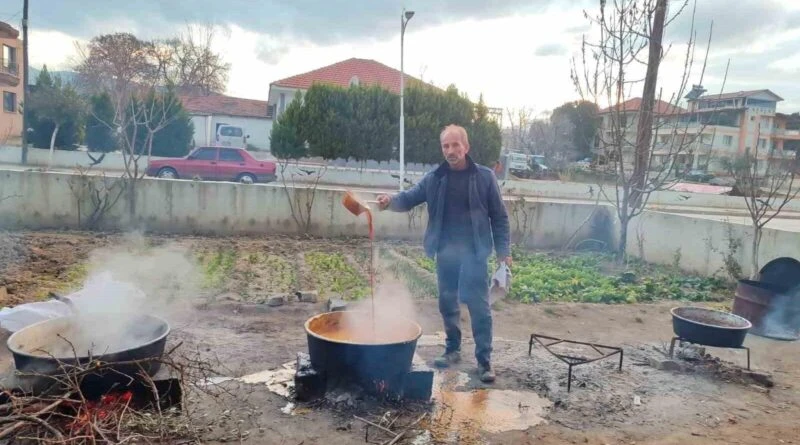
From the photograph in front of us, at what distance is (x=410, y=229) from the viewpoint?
1103 cm

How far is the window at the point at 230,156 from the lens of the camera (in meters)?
18.7

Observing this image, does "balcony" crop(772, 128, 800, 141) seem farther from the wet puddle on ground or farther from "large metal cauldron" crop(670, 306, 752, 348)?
the wet puddle on ground

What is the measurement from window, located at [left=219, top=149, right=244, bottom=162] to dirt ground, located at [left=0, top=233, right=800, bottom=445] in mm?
11023

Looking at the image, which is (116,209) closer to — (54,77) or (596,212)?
(596,212)

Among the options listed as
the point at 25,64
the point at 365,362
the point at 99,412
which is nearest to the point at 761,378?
the point at 365,362

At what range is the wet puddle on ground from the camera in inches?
136

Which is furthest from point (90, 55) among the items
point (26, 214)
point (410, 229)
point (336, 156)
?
point (410, 229)

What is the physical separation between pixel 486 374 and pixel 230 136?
30635mm

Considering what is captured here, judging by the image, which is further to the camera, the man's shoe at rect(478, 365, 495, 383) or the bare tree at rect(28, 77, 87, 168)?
the bare tree at rect(28, 77, 87, 168)

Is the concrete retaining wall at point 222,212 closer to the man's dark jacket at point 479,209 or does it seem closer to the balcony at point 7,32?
the man's dark jacket at point 479,209

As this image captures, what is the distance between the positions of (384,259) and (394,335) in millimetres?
4953

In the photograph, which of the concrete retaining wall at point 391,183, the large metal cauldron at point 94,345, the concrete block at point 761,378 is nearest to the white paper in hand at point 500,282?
the concrete block at point 761,378

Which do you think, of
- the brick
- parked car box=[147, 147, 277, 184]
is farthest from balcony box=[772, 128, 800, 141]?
the brick

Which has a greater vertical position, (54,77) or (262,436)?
(54,77)
